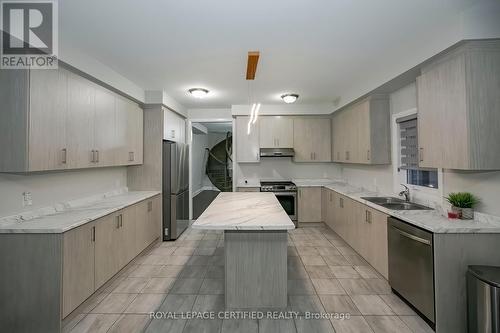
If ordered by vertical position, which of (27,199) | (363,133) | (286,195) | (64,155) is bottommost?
(286,195)

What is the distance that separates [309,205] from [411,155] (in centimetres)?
221

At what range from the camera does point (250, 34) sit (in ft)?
7.17

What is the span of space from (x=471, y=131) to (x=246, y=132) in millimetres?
3814

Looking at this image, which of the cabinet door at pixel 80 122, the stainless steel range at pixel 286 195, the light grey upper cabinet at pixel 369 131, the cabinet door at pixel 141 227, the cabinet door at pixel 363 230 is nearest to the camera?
the cabinet door at pixel 80 122

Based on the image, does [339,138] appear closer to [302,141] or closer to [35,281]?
[302,141]

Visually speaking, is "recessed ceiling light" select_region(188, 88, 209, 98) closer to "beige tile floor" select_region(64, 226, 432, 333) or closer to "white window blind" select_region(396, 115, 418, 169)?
"beige tile floor" select_region(64, 226, 432, 333)

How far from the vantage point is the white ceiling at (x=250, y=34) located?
5.95 feet

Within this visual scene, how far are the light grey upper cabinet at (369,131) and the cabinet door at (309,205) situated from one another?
3.42 feet

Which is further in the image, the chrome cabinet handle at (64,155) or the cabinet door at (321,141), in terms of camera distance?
the cabinet door at (321,141)

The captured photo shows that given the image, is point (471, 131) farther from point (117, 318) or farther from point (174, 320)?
point (117, 318)

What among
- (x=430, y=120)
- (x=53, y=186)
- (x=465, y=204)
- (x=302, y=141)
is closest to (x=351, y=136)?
(x=302, y=141)

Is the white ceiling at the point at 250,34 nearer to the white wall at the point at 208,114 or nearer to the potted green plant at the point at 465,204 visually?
the potted green plant at the point at 465,204

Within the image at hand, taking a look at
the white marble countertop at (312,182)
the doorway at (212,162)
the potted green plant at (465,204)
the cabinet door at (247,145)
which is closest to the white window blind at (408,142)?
the potted green plant at (465,204)

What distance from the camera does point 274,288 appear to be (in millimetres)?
2172
